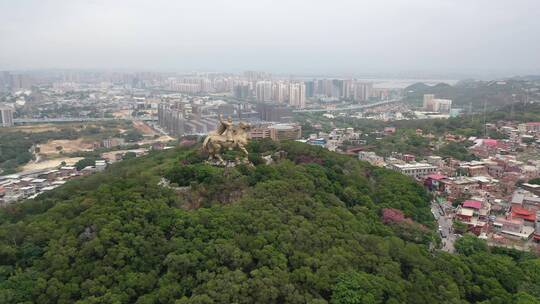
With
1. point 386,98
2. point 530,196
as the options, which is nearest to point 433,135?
point 530,196

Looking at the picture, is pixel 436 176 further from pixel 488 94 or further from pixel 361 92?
pixel 361 92

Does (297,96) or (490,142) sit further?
(297,96)

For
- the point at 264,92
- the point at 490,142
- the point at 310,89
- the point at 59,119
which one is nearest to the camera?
the point at 490,142

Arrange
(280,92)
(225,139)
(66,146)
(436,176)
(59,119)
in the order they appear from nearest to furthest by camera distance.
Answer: (225,139)
(436,176)
(66,146)
(59,119)
(280,92)

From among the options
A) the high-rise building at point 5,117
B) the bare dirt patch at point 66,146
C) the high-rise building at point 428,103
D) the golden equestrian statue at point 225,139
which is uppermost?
the golden equestrian statue at point 225,139

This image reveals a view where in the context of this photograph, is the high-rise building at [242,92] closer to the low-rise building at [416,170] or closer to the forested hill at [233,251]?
the low-rise building at [416,170]

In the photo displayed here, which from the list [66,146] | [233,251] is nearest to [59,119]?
[66,146]

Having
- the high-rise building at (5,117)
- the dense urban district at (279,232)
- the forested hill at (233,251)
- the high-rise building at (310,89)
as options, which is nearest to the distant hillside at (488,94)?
the high-rise building at (310,89)
